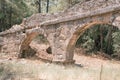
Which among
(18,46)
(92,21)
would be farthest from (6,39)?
(92,21)

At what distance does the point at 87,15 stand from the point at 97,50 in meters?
9.77

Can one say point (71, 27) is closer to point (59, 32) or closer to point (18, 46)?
point (59, 32)

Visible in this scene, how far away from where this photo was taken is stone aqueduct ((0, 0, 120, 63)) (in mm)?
9578

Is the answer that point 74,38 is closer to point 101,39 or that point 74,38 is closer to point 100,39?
point 101,39

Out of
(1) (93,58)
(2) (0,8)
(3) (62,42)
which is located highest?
(2) (0,8)

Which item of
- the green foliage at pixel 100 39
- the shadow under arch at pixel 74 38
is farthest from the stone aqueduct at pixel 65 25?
the green foliage at pixel 100 39

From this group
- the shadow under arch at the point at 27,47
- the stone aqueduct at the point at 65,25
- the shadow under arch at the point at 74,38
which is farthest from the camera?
the shadow under arch at the point at 27,47

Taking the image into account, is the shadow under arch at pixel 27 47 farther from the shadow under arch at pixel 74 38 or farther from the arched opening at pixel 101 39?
the arched opening at pixel 101 39

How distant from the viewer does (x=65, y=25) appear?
37.8ft

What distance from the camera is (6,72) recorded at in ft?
26.0

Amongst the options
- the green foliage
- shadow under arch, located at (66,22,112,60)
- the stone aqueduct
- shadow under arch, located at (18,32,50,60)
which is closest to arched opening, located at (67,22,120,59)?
the green foliage

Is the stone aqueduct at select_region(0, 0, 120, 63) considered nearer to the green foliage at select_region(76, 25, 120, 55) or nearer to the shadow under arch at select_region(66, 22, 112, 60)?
the shadow under arch at select_region(66, 22, 112, 60)

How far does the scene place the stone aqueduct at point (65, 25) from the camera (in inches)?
377

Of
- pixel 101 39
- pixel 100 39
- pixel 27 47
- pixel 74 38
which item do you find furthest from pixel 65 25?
pixel 100 39
